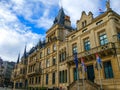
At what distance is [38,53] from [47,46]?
6.84 metres

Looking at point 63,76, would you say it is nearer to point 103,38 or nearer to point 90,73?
point 90,73

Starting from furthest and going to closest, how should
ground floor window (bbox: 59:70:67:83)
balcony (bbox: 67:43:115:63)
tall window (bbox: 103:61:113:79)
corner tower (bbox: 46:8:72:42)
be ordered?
corner tower (bbox: 46:8:72:42) → ground floor window (bbox: 59:70:67:83) → tall window (bbox: 103:61:113:79) → balcony (bbox: 67:43:115:63)

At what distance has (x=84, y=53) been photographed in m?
26.8

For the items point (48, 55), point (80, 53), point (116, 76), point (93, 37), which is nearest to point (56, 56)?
point (48, 55)

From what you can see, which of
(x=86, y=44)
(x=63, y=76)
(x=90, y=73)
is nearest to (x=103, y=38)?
(x=86, y=44)

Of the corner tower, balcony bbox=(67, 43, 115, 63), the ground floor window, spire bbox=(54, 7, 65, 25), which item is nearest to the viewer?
balcony bbox=(67, 43, 115, 63)

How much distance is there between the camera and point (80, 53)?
1093 inches

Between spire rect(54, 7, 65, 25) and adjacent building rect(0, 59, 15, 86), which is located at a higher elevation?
spire rect(54, 7, 65, 25)

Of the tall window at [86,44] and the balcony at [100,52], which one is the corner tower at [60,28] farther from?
the balcony at [100,52]

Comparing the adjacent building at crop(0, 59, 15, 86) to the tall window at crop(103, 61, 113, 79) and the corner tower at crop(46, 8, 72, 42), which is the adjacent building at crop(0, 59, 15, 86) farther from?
the tall window at crop(103, 61, 113, 79)

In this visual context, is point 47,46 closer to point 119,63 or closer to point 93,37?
point 93,37

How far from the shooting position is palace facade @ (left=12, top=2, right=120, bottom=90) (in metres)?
22.2

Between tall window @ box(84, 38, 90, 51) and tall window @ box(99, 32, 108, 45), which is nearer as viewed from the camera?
tall window @ box(99, 32, 108, 45)

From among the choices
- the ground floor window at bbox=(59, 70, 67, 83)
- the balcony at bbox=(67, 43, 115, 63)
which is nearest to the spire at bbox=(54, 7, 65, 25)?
the ground floor window at bbox=(59, 70, 67, 83)
